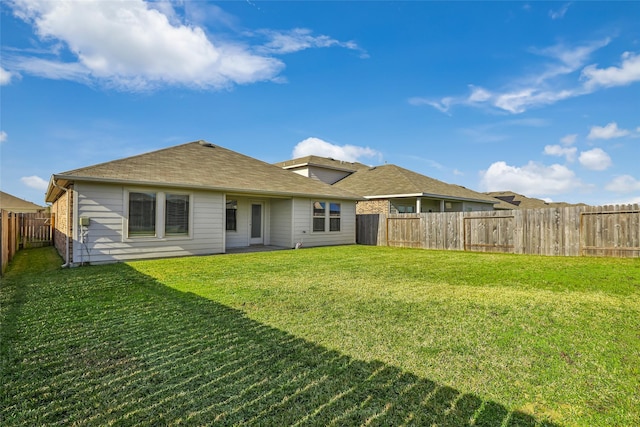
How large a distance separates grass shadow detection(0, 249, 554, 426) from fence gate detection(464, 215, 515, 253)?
38.4ft

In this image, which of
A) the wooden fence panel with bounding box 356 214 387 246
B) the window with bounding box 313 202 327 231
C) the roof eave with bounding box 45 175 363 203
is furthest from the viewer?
the wooden fence panel with bounding box 356 214 387 246

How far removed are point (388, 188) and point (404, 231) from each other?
405 centimetres

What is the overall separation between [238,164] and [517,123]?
47.4 ft

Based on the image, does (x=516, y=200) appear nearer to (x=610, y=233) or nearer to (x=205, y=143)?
(x=610, y=233)

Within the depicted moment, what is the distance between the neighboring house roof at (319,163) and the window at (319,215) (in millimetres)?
6366

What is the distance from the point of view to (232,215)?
13.3 metres

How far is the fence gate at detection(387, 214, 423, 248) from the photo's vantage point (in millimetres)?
14523

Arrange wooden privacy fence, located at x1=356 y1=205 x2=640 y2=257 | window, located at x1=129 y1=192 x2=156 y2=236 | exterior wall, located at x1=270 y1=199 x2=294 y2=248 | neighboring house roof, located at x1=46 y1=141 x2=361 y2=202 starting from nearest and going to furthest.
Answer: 1. neighboring house roof, located at x1=46 y1=141 x2=361 y2=202
2. window, located at x1=129 y1=192 x2=156 y2=236
3. wooden privacy fence, located at x1=356 y1=205 x2=640 y2=257
4. exterior wall, located at x1=270 y1=199 x2=294 y2=248

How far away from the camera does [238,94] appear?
565 inches

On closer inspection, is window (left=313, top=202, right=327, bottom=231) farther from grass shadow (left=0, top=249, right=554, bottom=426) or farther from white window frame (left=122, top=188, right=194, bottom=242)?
grass shadow (left=0, top=249, right=554, bottom=426)

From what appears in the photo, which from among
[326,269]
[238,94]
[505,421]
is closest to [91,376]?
[505,421]

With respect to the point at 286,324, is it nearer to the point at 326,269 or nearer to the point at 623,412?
the point at 623,412

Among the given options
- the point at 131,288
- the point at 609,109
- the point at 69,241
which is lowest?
the point at 131,288

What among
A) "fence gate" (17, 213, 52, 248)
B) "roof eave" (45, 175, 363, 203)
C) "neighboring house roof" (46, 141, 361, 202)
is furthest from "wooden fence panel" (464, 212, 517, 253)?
"fence gate" (17, 213, 52, 248)
